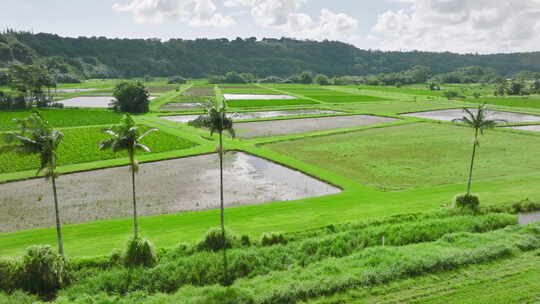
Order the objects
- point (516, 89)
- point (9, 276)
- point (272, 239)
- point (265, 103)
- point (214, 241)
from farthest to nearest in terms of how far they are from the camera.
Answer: point (516, 89), point (265, 103), point (272, 239), point (214, 241), point (9, 276)

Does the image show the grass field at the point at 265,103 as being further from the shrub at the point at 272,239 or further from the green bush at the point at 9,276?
the green bush at the point at 9,276

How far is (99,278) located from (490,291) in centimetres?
2022

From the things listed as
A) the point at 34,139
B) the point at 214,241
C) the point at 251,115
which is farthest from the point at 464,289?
the point at 251,115

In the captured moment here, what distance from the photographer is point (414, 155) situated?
165ft

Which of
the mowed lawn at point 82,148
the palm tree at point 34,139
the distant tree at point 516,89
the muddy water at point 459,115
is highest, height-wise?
the distant tree at point 516,89

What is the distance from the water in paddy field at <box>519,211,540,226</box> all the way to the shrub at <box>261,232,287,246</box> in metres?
18.6

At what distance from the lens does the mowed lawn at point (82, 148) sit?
42.7 meters

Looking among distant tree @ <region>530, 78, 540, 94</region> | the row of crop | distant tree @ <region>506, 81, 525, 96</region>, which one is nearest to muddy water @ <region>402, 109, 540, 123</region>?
distant tree @ <region>506, 81, 525, 96</region>

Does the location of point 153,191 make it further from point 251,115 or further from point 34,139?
point 251,115

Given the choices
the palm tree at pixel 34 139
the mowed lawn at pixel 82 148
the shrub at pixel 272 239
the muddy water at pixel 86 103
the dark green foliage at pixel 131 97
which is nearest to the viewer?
the palm tree at pixel 34 139

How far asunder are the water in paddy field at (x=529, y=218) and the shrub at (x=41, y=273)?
104 ft

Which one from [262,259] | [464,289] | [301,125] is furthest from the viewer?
[301,125]

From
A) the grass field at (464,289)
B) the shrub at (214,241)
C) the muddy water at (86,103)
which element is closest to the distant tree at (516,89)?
the muddy water at (86,103)

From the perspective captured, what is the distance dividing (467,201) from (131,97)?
77.7 m
